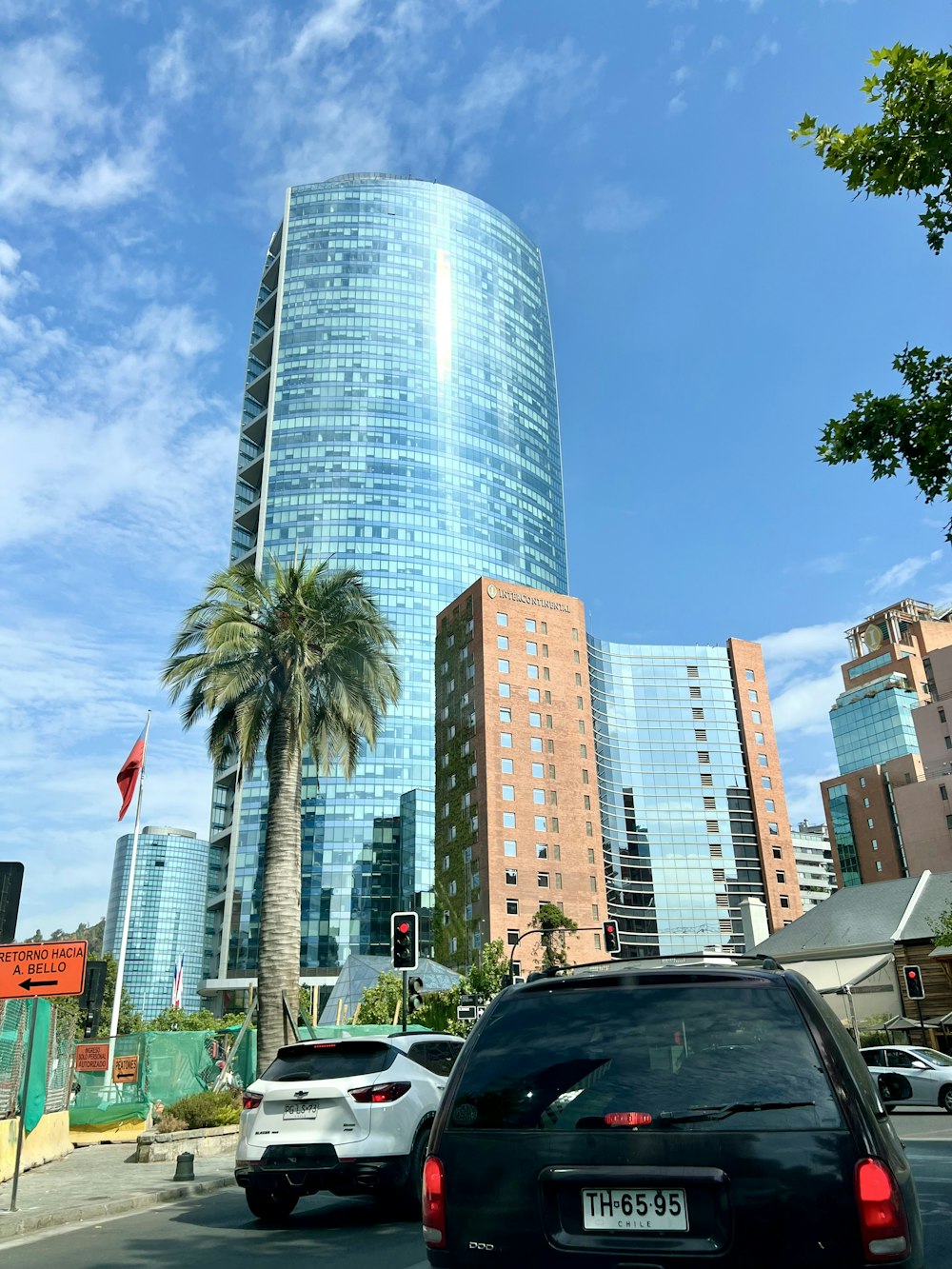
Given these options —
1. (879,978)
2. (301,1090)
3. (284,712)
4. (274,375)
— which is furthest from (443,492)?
(301,1090)

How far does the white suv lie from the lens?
847cm

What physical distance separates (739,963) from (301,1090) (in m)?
6.08

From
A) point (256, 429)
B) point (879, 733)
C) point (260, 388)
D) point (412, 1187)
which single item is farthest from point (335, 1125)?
point (260, 388)

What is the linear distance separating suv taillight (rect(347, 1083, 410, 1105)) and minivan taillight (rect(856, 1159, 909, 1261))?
6.54 meters

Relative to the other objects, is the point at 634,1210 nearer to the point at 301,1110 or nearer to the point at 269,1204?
the point at 301,1110

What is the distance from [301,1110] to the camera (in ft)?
28.6

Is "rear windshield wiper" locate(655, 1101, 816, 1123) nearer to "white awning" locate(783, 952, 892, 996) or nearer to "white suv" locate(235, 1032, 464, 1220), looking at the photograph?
"white suv" locate(235, 1032, 464, 1220)

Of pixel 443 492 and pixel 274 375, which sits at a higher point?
pixel 274 375

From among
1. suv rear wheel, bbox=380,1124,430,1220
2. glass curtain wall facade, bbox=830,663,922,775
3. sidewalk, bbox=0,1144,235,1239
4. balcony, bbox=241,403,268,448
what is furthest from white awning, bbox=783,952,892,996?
balcony, bbox=241,403,268,448

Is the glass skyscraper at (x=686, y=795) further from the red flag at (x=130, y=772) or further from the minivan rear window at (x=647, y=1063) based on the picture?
the minivan rear window at (x=647, y=1063)

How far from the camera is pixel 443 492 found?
134 m

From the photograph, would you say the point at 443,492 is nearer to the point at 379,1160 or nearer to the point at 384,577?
the point at 384,577

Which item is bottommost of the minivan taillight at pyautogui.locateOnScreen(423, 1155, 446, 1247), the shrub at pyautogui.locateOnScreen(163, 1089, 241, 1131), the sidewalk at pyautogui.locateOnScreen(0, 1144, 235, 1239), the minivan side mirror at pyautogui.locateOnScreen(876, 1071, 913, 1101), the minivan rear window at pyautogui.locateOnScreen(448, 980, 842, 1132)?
the sidewalk at pyautogui.locateOnScreen(0, 1144, 235, 1239)

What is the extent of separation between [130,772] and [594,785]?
64.1 meters
